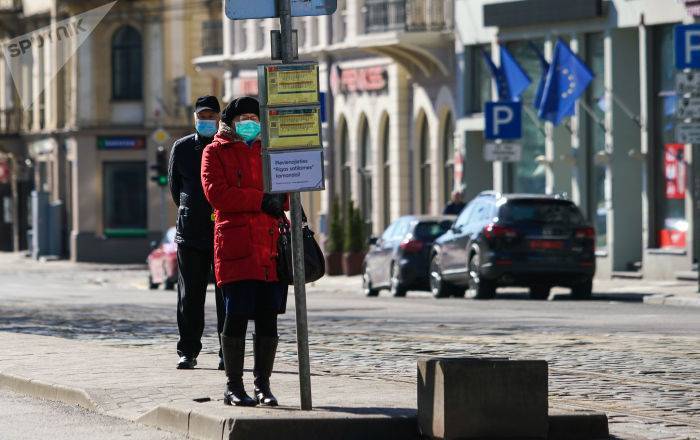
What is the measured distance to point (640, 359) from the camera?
1633cm

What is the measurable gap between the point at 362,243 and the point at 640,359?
2990 centimetres

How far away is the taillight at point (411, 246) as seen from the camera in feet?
112

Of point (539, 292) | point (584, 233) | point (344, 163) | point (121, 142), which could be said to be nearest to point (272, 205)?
point (584, 233)

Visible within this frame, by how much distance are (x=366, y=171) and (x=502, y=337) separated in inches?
1253

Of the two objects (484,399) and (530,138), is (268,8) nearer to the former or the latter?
(484,399)

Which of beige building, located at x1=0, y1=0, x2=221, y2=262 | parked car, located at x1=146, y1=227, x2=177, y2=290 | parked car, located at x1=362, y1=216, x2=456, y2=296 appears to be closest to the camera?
parked car, located at x1=362, y1=216, x2=456, y2=296

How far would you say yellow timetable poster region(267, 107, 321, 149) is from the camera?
37.3 feet

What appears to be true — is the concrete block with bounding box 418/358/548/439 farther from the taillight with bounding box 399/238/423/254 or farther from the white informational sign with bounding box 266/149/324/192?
the taillight with bounding box 399/238/423/254

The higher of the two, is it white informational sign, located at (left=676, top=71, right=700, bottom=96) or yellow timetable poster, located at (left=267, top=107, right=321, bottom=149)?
white informational sign, located at (left=676, top=71, right=700, bottom=96)

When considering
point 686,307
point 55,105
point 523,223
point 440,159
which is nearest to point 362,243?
point 440,159

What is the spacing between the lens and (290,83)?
11.4 metres

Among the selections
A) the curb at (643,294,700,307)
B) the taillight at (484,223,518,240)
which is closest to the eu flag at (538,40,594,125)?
the taillight at (484,223,518,240)

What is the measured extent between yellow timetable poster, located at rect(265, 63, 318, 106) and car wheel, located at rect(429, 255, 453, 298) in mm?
21134

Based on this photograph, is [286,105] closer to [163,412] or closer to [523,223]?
[163,412]
